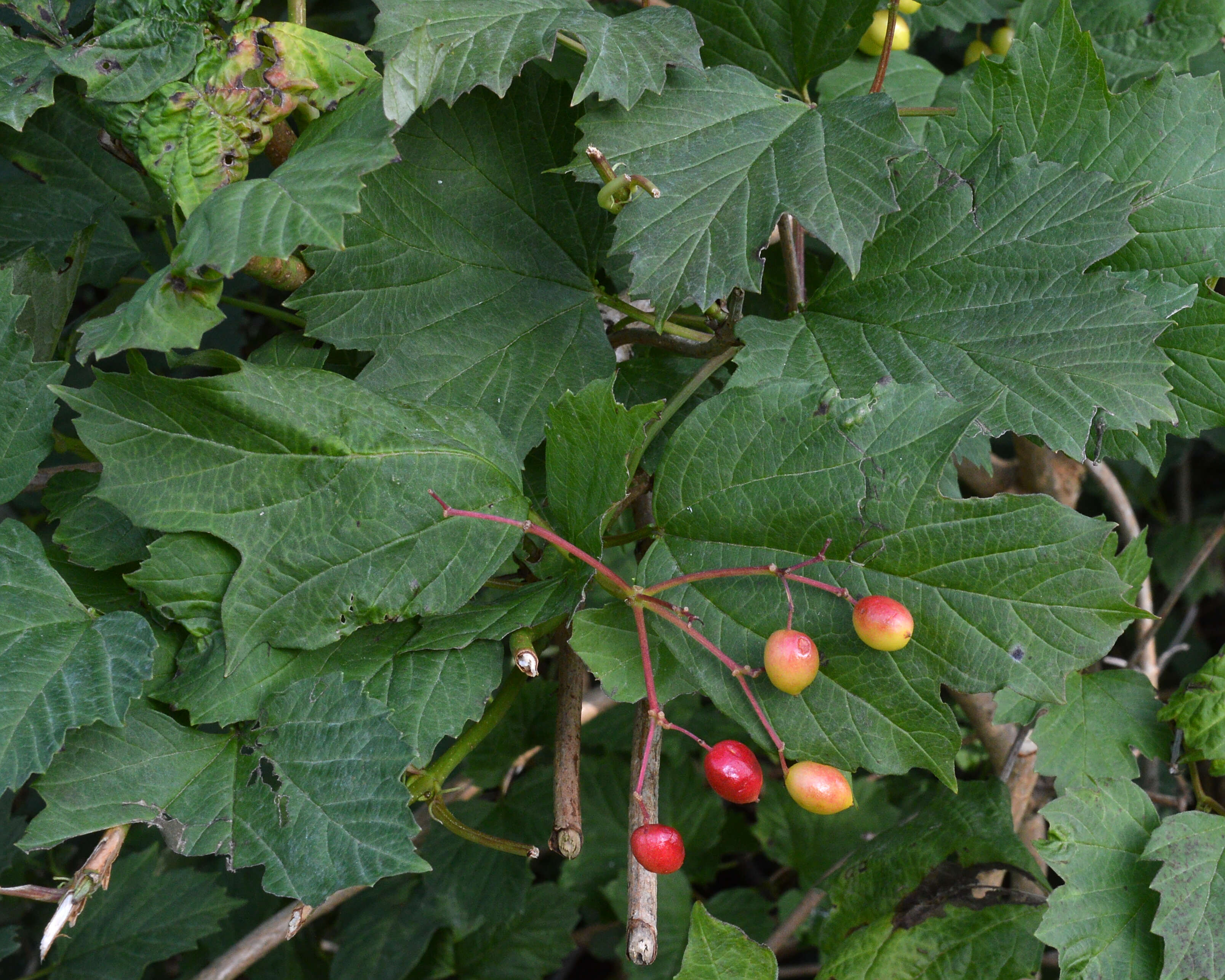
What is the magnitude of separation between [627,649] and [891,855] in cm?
53

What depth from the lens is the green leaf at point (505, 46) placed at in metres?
0.72

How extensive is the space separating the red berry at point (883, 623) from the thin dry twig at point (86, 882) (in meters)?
0.56

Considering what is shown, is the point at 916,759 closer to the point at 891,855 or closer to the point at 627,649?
the point at 627,649

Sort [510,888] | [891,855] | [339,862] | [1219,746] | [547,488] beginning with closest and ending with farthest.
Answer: [339,862], [547,488], [1219,746], [891,855], [510,888]

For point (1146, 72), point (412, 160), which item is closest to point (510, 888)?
point (412, 160)

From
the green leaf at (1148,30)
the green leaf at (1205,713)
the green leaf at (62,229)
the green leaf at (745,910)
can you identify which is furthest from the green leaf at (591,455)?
the green leaf at (745,910)

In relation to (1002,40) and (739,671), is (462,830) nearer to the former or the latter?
(739,671)

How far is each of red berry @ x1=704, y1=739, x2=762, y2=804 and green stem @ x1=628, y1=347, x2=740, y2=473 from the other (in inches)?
9.9

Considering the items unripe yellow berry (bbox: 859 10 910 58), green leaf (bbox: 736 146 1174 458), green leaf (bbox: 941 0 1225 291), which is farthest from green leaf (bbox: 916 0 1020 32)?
green leaf (bbox: 736 146 1174 458)

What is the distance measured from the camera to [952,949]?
1.02 metres

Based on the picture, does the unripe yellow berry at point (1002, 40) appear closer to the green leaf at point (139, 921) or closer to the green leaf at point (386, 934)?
the green leaf at point (386, 934)

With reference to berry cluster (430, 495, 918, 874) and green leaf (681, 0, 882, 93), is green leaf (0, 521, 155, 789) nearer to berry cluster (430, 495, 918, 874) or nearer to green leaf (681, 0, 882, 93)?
berry cluster (430, 495, 918, 874)

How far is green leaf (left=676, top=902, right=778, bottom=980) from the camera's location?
2.53 ft

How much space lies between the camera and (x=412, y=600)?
747 millimetres
